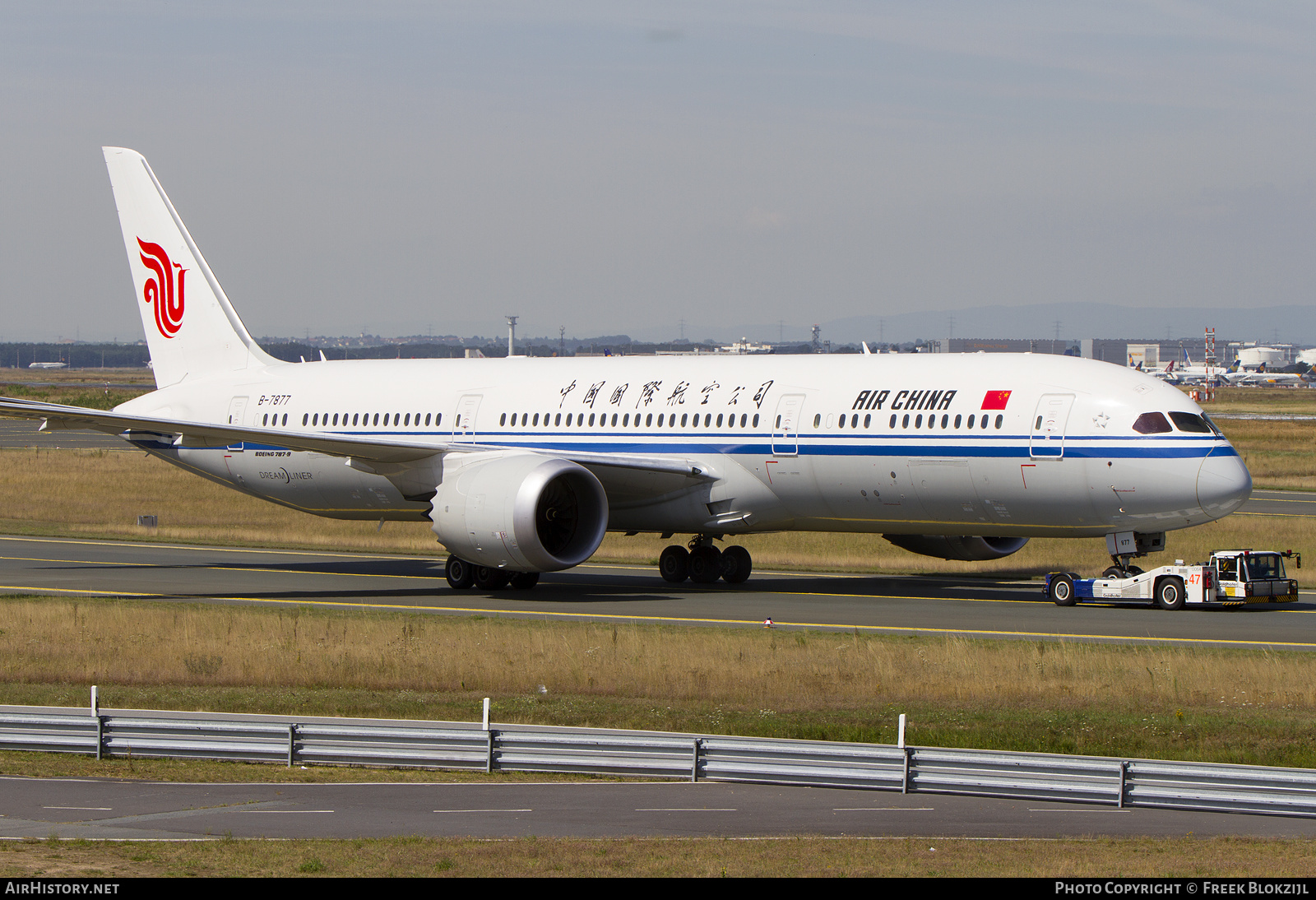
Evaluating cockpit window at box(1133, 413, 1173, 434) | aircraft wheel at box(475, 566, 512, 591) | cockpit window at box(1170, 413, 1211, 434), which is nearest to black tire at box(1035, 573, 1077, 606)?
cockpit window at box(1133, 413, 1173, 434)

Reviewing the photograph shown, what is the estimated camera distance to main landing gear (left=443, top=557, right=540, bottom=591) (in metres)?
36.2

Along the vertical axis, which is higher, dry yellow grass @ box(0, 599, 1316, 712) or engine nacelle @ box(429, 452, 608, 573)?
engine nacelle @ box(429, 452, 608, 573)

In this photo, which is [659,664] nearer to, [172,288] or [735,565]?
[735,565]

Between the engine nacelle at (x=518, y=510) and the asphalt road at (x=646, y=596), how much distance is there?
3.71ft

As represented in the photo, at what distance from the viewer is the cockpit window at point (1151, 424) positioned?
29.5m

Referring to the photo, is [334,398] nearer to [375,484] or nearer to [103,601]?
[375,484]

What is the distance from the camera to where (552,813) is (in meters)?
14.9

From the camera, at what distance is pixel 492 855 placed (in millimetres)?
12812

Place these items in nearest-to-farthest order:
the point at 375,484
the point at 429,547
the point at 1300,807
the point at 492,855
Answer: the point at 492,855, the point at 1300,807, the point at 375,484, the point at 429,547

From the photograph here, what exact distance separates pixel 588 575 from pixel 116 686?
61.1 ft

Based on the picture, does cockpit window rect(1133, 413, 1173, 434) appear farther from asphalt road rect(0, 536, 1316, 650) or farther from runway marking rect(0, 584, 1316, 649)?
runway marking rect(0, 584, 1316, 649)

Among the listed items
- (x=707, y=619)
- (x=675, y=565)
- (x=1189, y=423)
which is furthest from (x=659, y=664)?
(x=675, y=565)

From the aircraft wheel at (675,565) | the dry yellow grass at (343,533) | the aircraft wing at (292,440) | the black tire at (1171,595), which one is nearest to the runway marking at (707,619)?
the black tire at (1171,595)

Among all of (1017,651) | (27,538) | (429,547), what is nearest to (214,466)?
(429,547)
